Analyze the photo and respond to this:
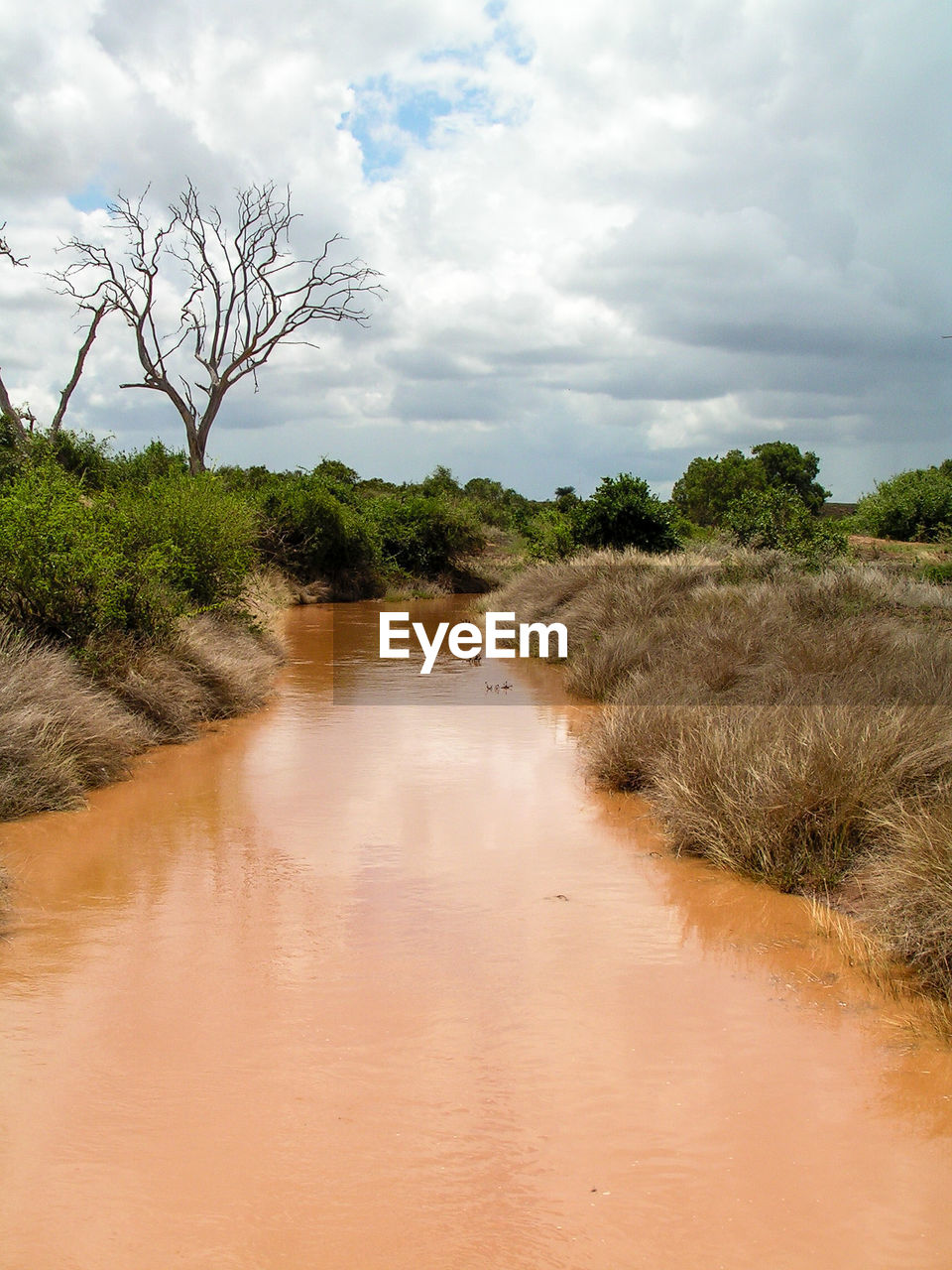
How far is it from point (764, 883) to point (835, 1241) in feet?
12.6

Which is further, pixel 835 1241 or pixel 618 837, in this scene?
pixel 618 837

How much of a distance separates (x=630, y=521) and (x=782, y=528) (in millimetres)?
7118

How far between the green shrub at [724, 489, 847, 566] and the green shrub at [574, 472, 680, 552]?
445 centimetres

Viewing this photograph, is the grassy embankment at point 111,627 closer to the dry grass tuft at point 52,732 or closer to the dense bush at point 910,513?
the dry grass tuft at point 52,732

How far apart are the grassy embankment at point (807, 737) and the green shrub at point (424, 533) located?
79.2ft

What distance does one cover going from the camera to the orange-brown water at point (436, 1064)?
383cm

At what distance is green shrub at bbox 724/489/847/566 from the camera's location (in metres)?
21.5

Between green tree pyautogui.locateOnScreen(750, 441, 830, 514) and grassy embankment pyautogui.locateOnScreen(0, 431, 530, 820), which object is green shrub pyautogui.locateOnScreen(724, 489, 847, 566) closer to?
grassy embankment pyautogui.locateOnScreen(0, 431, 530, 820)

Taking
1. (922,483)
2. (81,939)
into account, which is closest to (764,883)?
(81,939)

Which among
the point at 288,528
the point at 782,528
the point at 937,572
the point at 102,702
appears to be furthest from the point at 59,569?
the point at 288,528

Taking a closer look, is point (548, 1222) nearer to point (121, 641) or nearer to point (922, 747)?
point (922, 747)

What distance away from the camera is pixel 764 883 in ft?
24.7

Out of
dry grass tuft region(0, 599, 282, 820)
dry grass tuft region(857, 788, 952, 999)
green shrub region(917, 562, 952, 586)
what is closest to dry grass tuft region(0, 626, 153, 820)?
dry grass tuft region(0, 599, 282, 820)

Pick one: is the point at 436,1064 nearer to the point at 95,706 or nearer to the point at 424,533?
the point at 95,706
